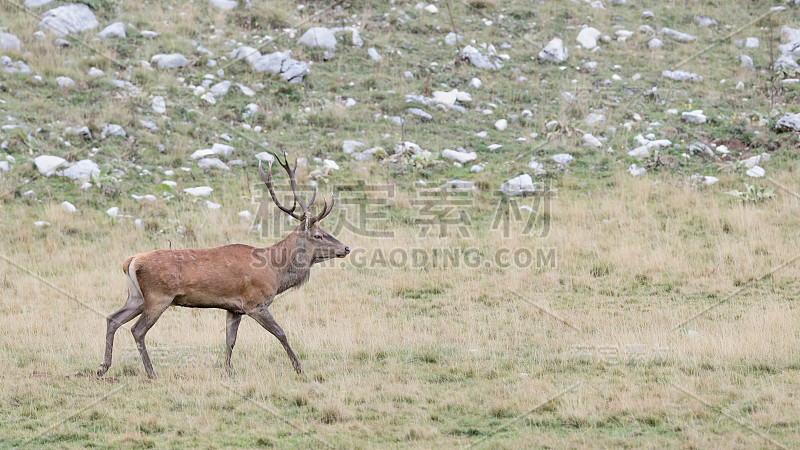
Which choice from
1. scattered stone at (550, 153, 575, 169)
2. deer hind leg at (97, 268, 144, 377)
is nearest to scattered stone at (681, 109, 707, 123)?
scattered stone at (550, 153, 575, 169)

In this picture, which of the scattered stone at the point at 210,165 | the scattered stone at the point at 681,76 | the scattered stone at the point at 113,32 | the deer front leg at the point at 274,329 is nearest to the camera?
the deer front leg at the point at 274,329

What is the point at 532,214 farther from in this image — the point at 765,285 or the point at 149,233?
the point at 149,233

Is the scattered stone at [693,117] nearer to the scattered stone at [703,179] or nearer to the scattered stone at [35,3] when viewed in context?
the scattered stone at [703,179]

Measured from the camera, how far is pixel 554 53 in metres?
20.6

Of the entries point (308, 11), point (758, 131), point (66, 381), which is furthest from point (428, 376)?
point (308, 11)

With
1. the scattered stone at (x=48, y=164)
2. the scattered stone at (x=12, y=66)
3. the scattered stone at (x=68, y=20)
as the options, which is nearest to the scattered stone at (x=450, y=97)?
the scattered stone at (x=48, y=164)

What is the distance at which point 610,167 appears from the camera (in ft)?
54.5

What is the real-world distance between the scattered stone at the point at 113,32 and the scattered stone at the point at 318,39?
4204mm

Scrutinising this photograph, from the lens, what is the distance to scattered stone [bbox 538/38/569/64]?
67.7 ft

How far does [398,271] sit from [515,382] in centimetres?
490

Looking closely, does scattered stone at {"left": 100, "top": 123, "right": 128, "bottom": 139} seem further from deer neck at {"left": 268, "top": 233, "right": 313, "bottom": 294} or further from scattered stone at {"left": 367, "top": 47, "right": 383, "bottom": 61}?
deer neck at {"left": 268, "top": 233, "right": 313, "bottom": 294}

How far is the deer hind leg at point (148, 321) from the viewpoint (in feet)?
→ 27.9

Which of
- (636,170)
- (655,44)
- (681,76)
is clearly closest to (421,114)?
(636,170)

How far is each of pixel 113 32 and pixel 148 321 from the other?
1303 cm
